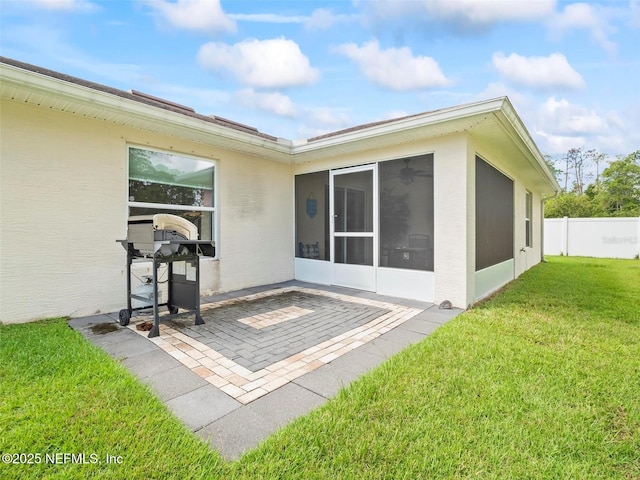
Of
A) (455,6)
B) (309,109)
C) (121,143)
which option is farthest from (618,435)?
(309,109)

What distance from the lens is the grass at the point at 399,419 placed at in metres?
1.71

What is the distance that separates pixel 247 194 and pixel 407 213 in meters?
3.40

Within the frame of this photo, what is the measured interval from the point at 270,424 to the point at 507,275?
7988 millimetres

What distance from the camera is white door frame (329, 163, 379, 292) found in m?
6.20

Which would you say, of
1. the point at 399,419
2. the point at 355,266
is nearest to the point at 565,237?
the point at 355,266

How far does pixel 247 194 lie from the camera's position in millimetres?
6719

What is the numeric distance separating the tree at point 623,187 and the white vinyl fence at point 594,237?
11.2 meters

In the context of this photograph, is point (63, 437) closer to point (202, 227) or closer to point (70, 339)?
point (70, 339)

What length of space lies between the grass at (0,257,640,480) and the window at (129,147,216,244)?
8.24 ft

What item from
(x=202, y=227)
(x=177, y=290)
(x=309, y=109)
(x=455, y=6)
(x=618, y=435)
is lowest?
(x=618, y=435)

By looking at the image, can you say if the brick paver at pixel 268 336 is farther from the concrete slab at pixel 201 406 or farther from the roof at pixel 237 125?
the roof at pixel 237 125

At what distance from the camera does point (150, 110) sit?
4.52 metres

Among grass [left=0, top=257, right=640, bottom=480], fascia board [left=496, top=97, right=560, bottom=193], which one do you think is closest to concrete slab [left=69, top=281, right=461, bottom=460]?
grass [left=0, top=257, right=640, bottom=480]

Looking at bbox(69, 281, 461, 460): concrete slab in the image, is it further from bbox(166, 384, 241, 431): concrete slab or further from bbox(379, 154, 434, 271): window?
bbox(379, 154, 434, 271): window
